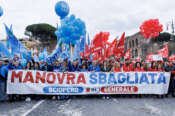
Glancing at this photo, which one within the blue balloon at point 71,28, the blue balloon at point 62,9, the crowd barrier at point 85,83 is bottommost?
the crowd barrier at point 85,83

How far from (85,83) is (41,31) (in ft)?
186

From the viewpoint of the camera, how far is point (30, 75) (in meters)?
7.62

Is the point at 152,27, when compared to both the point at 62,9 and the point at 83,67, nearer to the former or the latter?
the point at 62,9

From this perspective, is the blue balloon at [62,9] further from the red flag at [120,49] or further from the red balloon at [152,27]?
the red balloon at [152,27]

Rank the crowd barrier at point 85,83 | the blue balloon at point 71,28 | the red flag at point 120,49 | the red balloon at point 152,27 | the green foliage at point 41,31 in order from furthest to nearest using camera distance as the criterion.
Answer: the green foliage at point 41,31 < the red balloon at point 152,27 < the blue balloon at point 71,28 < the red flag at point 120,49 < the crowd barrier at point 85,83

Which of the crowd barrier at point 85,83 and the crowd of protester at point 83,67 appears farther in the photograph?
Result: the crowd of protester at point 83,67

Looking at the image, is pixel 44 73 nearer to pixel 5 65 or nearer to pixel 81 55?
pixel 5 65

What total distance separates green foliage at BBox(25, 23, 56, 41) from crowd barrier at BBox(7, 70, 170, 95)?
183ft

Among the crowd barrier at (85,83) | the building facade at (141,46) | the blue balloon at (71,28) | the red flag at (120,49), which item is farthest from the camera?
the building facade at (141,46)

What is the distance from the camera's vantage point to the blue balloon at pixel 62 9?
38.5ft

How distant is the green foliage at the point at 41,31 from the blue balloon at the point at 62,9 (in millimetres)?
51090

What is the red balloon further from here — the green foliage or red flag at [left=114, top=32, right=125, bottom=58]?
the green foliage

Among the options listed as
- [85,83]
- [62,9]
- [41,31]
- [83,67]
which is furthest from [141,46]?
[85,83]

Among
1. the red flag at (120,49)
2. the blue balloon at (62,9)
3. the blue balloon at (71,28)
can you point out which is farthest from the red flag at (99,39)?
the blue balloon at (62,9)
